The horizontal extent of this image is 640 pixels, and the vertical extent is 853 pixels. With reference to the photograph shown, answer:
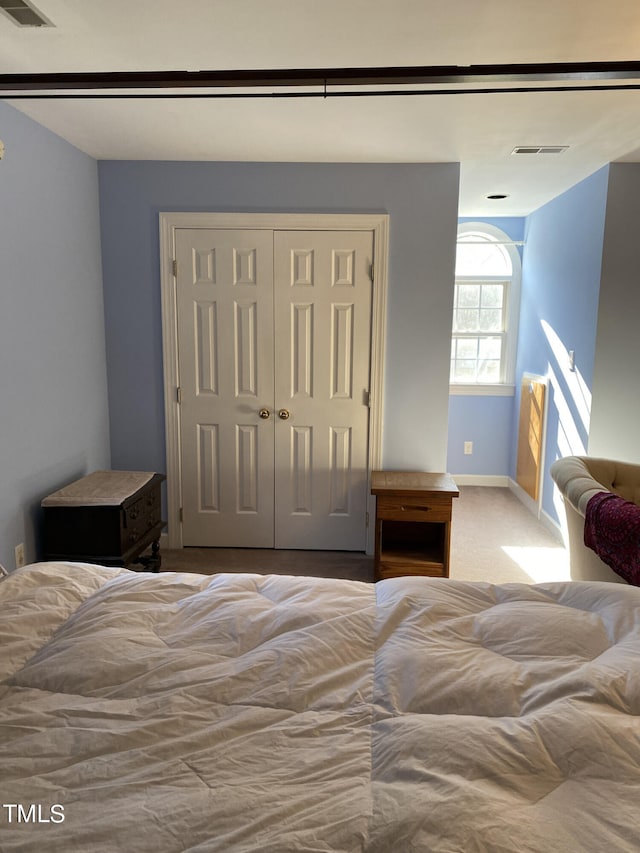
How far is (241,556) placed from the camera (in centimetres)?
383

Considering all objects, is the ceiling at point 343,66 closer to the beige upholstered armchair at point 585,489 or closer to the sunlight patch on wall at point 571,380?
the sunlight patch on wall at point 571,380

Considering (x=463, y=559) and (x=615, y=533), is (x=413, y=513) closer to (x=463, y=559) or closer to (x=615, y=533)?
(x=463, y=559)

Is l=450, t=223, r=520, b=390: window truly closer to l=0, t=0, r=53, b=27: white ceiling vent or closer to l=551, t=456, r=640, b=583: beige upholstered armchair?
l=551, t=456, r=640, b=583: beige upholstered armchair

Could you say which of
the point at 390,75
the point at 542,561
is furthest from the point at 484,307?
the point at 390,75

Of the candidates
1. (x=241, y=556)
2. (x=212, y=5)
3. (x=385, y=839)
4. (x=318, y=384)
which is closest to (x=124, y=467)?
(x=241, y=556)

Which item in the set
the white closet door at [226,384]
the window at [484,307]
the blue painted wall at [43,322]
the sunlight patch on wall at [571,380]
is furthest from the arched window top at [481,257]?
the blue painted wall at [43,322]

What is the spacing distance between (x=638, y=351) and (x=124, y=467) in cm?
341

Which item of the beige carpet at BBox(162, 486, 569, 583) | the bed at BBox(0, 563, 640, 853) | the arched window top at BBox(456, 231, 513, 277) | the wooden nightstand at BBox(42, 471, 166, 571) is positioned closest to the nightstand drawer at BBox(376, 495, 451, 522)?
the beige carpet at BBox(162, 486, 569, 583)

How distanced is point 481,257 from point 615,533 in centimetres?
388

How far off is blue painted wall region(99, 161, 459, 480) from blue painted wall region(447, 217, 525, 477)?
6.69 feet

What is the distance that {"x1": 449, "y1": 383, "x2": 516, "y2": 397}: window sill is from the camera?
5648mm

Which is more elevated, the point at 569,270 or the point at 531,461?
the point at 569,270

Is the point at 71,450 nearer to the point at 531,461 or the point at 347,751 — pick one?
the point at 347,751

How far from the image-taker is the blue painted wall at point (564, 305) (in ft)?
12.6
